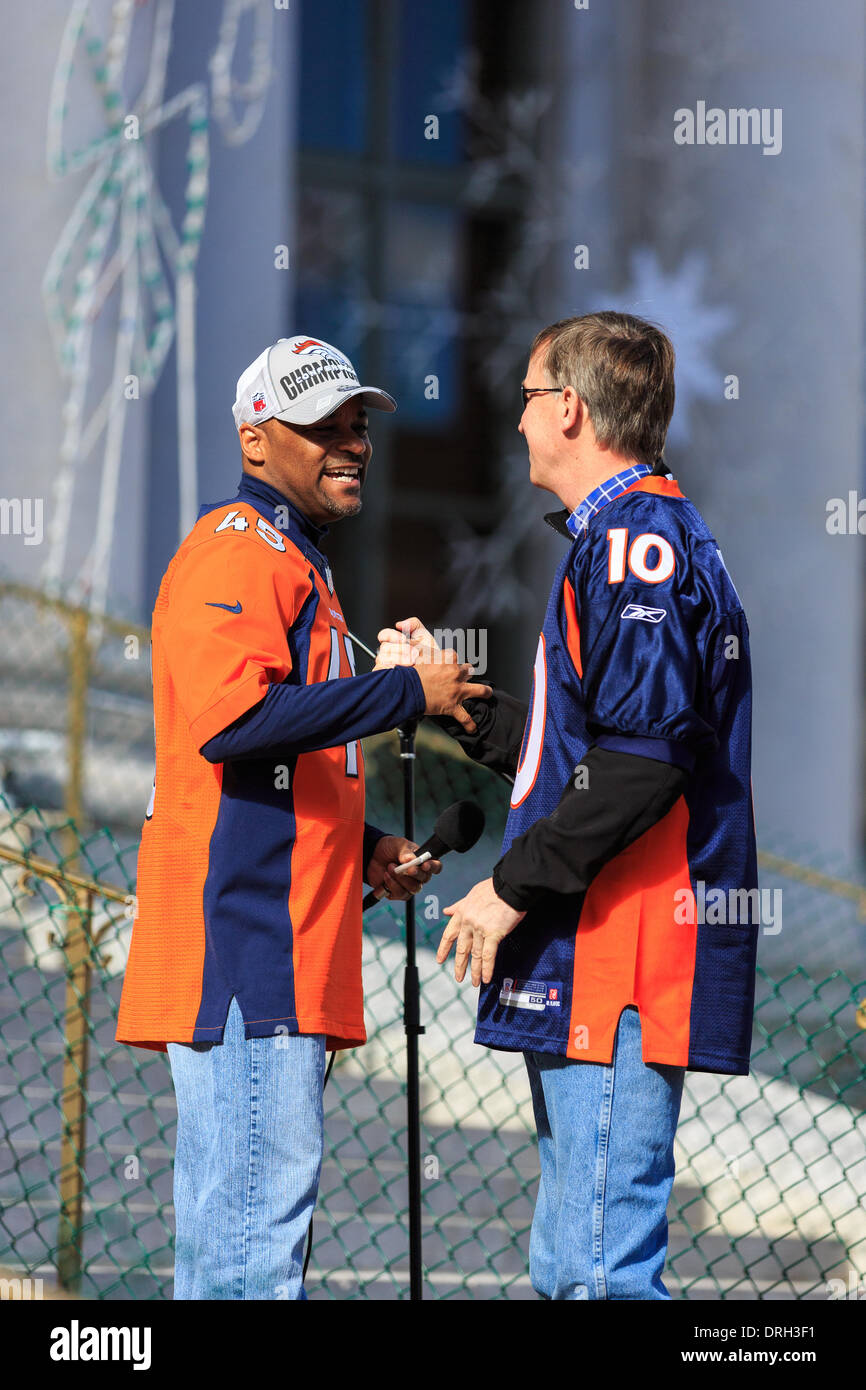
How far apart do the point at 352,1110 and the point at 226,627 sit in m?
3.66

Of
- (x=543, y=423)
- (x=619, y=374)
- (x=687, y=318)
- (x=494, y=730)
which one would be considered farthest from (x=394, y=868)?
Answer: (x=687, y=318)

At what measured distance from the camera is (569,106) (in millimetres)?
12859

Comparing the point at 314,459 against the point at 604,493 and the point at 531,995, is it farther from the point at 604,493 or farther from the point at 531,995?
the point at 531,995

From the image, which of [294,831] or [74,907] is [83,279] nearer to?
[74,907]

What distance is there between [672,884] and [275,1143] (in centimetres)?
83

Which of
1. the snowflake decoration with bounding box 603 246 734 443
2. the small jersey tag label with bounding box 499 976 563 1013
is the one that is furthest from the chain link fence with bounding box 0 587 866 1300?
the snowflake decoration with bounding box 603 246 734 443

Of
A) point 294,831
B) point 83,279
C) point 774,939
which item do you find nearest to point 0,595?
point 83,279

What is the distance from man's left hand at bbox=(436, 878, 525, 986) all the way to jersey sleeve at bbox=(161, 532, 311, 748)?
513 millimetres

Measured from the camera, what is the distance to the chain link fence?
167 inches

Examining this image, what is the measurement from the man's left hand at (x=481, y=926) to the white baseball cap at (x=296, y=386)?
960 mm

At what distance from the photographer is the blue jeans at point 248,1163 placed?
104 inches

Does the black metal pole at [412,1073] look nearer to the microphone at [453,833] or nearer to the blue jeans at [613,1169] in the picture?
the microphone at [453,833]

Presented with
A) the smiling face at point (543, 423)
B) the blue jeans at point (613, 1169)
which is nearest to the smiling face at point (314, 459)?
the smiling face at point (543, 423)

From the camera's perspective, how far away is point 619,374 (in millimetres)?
2764
